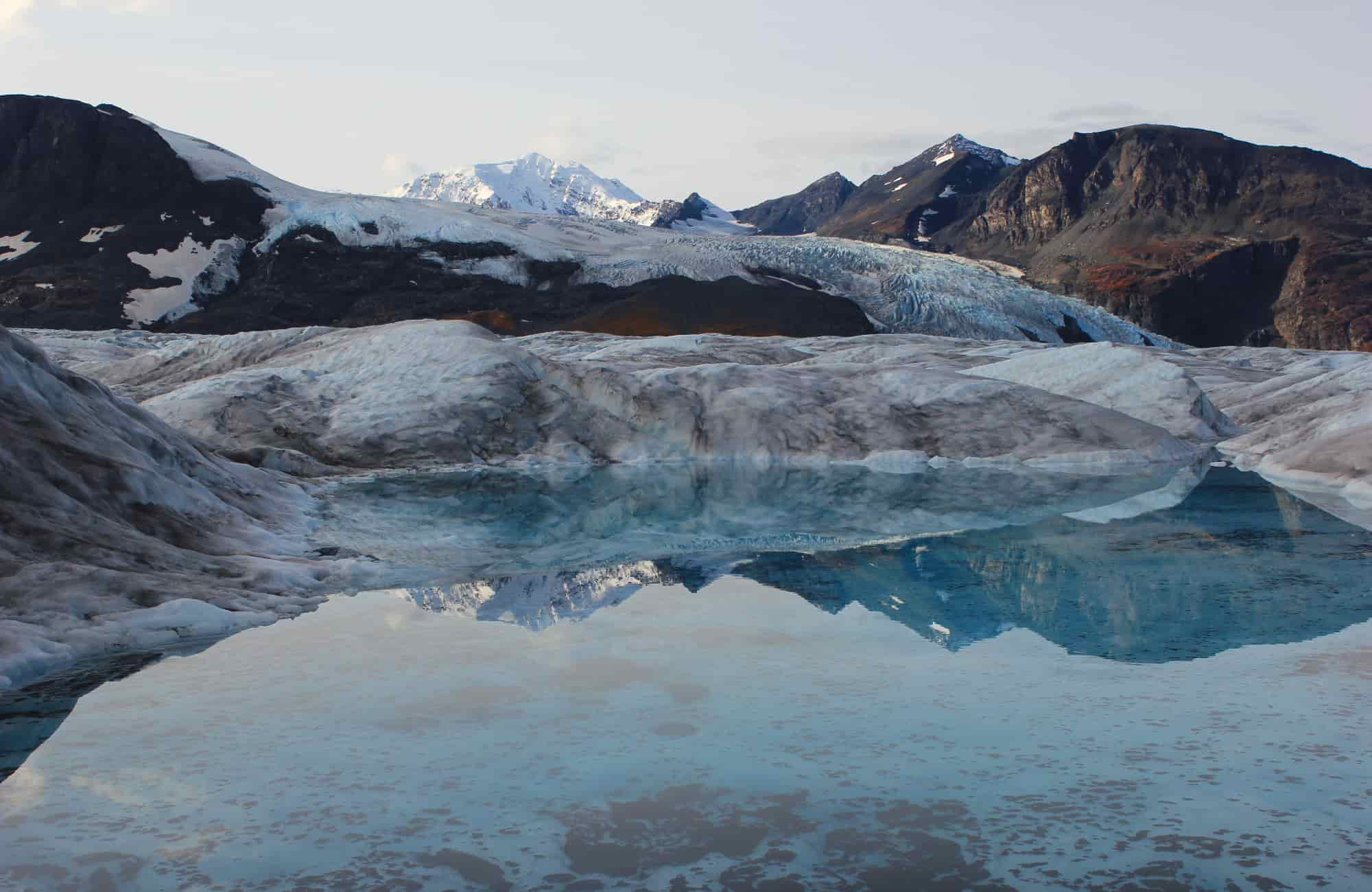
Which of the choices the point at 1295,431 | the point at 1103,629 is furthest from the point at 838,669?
the point at 1295,431

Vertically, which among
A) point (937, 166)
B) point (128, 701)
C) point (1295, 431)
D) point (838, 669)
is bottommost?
point (128, 701)

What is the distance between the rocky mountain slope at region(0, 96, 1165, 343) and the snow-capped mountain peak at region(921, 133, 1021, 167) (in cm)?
9973

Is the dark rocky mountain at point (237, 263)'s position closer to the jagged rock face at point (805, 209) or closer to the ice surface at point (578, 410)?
the ice surface at point (578, 410)

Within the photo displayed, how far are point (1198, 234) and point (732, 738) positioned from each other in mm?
110474

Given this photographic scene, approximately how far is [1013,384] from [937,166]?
140 m

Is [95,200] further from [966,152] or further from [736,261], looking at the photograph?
[966,152]

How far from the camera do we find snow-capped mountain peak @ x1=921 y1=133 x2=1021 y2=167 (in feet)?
514

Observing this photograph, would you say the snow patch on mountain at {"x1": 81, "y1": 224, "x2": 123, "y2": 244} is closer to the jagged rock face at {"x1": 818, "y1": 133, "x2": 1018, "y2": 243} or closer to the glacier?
the glacier

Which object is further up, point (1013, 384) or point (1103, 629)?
point (1013, 384)

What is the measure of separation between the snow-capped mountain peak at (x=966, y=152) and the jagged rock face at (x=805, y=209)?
14.2 meters

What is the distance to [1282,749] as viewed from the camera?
5.12m

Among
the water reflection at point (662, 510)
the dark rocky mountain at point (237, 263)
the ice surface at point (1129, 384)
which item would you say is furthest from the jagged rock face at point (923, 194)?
the water reflection at point (662, 510)

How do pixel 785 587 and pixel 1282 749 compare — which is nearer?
pixel 1282 749

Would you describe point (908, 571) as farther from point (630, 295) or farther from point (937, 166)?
point (937, 166)
